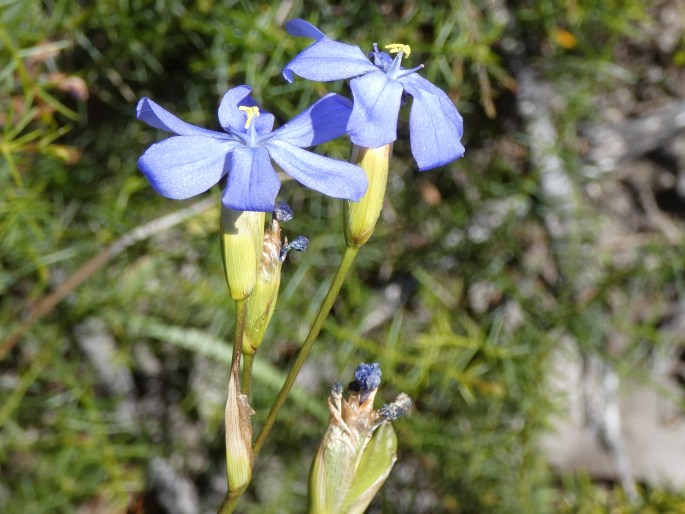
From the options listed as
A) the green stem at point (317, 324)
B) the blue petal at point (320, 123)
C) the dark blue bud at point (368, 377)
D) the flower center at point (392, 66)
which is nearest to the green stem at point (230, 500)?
the green stem at point (317, 324)

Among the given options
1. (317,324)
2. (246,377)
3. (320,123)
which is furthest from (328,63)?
(246,377)

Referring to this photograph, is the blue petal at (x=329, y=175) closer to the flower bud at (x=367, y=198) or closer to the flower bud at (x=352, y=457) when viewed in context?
the flower bud at (x=367, y=198)

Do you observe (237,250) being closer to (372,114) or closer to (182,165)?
(182,165)

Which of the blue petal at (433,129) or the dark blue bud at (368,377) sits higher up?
the blue petal at (433,129)

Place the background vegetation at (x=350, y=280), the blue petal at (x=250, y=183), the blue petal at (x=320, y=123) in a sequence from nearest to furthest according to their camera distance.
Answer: the blue petal at (x=250, y=183)
the blue petal at (x=320, y=123)
the background vegetation at (x=350, y=280)

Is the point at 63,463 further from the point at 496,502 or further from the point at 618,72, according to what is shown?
the point at 618,72

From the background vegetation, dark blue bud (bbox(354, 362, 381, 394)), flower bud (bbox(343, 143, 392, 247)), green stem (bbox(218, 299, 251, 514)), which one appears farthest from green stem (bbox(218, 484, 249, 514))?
the background vegetation

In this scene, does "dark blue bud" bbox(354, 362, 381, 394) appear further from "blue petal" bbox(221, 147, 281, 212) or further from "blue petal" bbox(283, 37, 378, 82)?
"blue petal" bbox(283, 37, 378, 82)

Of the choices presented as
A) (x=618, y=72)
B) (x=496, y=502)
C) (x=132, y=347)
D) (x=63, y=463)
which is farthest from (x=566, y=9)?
(x=63, y=463)
